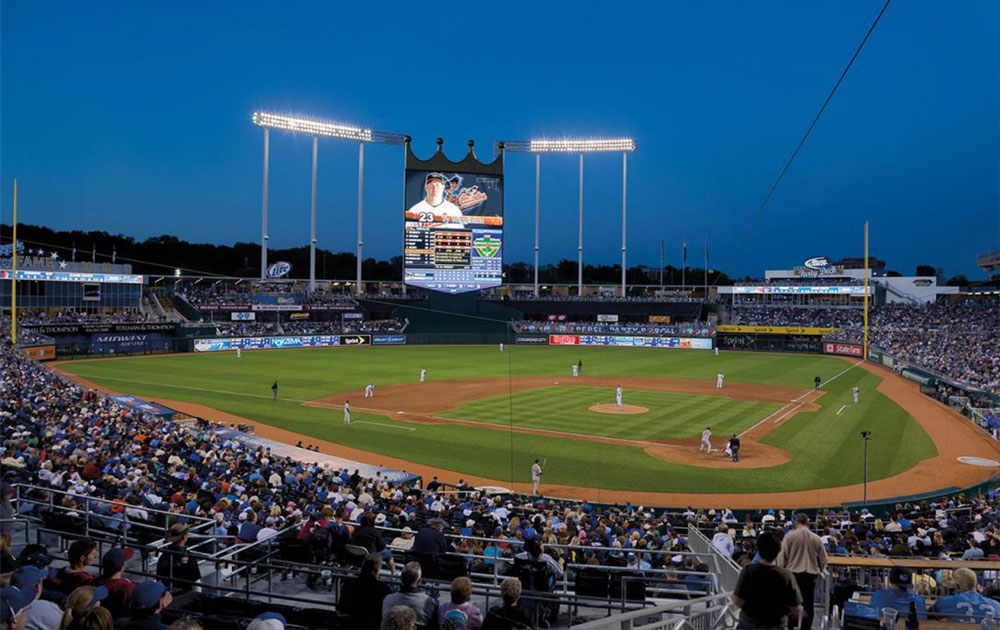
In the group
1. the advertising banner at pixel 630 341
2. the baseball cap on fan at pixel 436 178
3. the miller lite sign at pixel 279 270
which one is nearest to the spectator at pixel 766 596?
the baseball cap on fan at pixel 436 178

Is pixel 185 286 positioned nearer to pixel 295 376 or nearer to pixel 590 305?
pixel 295 376

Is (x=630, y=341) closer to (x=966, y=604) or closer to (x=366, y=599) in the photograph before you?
(x=966, y=604)

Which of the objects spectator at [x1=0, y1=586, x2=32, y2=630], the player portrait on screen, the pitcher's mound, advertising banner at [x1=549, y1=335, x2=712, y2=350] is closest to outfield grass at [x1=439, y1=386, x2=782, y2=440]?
the pitcher's mound

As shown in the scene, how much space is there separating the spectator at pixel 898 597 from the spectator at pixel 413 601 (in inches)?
179

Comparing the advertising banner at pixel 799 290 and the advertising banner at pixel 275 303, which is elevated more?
the advertising banner at pixel 799 290

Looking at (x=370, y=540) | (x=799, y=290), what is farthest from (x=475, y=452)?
(x=799, y=290)

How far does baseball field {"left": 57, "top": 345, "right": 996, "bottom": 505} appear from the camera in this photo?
893 inches

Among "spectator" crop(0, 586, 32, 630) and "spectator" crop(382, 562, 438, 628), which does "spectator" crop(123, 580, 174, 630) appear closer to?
"spectator" crop(0, 586, 32, 630)

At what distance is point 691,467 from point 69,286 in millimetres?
63139

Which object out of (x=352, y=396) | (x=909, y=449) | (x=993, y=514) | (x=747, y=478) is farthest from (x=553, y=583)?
(x=352, y=396)

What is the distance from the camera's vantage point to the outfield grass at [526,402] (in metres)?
22.8

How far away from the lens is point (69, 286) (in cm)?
6309

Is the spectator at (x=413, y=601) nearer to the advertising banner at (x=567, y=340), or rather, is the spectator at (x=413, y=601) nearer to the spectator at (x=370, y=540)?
the spectator at (x=370, y=540)

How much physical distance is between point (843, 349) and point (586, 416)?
4432 centimetres
